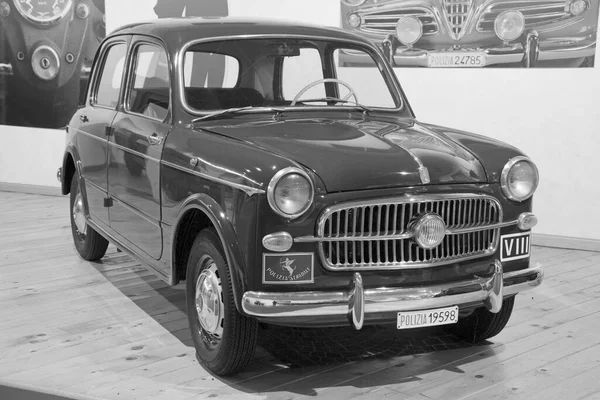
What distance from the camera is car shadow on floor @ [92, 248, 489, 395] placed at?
403 centimetres

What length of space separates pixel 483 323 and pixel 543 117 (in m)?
3.14

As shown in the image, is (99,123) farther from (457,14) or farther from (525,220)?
(457,14)

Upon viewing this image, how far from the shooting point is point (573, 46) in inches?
→ 268

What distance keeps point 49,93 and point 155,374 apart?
22.1 ft

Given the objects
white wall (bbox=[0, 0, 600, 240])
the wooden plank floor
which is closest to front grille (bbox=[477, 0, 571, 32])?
white wall (bbox=[0, 0, 600, 240])

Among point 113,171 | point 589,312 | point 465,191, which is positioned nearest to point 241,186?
point 465,191

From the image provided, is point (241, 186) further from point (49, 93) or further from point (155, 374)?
point (49, 93)

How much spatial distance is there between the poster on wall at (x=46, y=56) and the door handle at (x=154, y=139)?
5457 millimetres

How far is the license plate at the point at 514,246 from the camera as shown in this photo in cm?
403

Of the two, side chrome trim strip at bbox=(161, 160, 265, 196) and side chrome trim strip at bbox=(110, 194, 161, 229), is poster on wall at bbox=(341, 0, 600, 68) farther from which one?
side chrome trim strip at bbox=(161, 160, 265, 196)

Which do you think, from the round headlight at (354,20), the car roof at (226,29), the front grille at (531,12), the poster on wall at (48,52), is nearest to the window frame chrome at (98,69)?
the car roof at (226,29)

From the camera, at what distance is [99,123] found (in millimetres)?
5441

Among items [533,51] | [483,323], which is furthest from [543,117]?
[483,323]

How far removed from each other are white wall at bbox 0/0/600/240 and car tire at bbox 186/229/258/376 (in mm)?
4037
